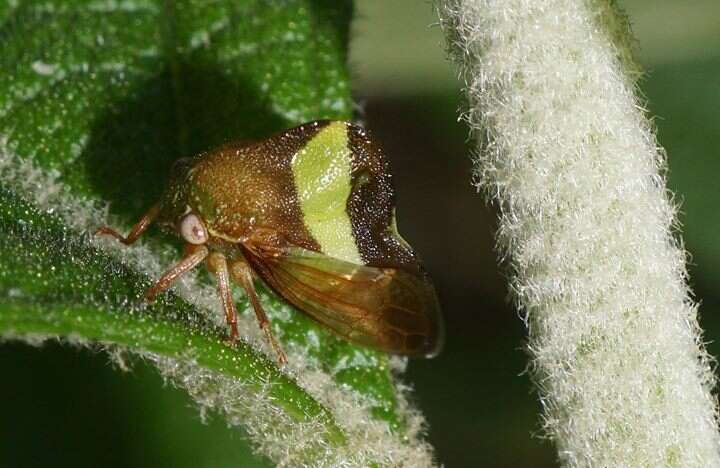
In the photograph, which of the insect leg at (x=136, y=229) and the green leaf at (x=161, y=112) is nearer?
the green leaf at (x=161, y=112)

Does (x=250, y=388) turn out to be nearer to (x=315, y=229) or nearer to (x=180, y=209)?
(x=180, y=209)

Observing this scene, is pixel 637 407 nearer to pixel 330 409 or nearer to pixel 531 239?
pixel 531 239

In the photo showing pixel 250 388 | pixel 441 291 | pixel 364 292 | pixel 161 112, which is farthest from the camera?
pixel 441 291

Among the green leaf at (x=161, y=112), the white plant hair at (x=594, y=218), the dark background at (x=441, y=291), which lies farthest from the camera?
the dark background at (x=441, y=291)

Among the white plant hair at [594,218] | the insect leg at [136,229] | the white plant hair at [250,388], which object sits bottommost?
the white plant hair at [250,388]

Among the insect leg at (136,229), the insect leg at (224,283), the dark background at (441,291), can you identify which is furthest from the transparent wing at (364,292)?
the dark background at (441,291)

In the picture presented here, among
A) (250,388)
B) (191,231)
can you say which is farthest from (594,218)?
(191,231)

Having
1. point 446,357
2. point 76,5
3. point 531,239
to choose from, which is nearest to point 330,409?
point 531,239

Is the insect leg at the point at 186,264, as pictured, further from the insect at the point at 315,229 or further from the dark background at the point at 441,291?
the dark background at the point at 441,291
